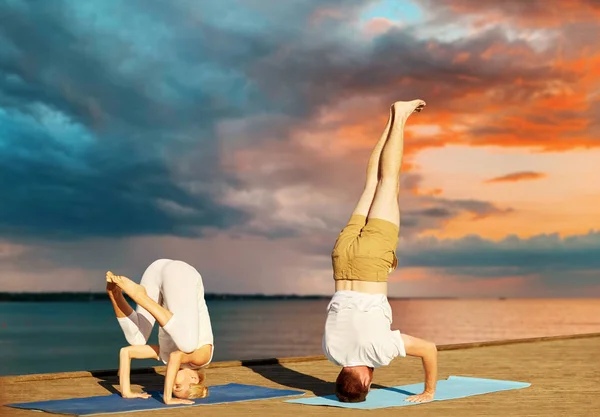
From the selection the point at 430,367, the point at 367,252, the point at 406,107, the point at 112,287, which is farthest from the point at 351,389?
the point at 406,107

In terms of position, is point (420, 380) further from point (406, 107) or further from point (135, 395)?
point (135, 395)

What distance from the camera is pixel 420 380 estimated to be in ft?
29.0

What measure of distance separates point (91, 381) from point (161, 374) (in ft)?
2.84

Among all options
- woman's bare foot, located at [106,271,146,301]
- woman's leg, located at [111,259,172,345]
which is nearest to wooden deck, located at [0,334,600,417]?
woman's leg, located at [111,259,172,345]

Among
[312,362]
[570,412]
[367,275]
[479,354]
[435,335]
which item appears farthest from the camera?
[435,335]

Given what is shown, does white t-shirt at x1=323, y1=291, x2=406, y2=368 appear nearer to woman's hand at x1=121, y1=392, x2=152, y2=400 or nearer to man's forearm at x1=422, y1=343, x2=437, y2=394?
man's forearm at x1=422, y1=343, x2=437, y2=394

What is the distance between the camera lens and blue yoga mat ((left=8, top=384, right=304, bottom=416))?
6.56 metres

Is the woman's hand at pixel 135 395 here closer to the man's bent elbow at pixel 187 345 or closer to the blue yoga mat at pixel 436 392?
the man's bent elbow at pixel 187 345

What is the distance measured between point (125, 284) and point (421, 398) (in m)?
2.41

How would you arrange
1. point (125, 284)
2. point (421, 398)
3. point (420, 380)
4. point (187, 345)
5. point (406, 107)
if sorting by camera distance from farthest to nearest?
point (420, 380), point (406, 107), point (421, 398), point (187, 345), point (125, 284)

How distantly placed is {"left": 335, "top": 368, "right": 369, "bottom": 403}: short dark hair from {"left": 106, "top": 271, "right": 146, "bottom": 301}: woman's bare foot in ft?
5.48

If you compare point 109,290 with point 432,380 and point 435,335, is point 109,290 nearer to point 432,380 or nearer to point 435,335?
point 432,380

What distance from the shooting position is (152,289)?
23.7 ft

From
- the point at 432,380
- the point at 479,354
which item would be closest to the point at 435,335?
the point at 479,354
